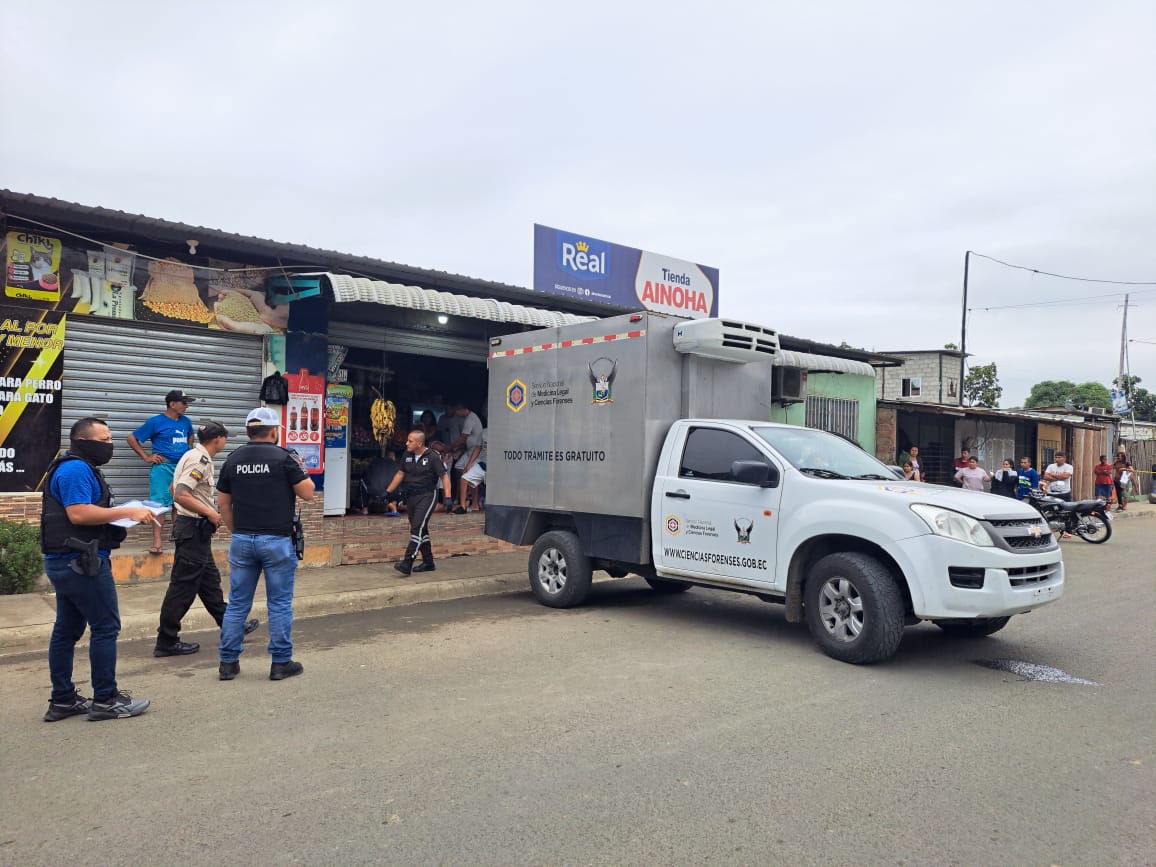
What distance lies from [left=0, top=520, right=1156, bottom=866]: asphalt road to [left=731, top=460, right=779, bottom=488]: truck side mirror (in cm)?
134

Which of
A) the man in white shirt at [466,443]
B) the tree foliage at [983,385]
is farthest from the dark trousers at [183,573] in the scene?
the tree foliage at [983,385]

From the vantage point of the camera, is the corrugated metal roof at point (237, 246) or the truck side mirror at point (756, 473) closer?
the truck side mirror at point (756, 473)

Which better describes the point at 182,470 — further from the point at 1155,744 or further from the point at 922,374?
the point at 922,374

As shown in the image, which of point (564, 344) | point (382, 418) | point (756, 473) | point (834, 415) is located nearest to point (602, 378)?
point (564, 344)

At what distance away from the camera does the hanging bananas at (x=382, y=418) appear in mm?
12812

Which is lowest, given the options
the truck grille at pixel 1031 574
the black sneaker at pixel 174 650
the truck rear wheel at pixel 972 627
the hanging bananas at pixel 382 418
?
the black sneaker at pixel 174 650

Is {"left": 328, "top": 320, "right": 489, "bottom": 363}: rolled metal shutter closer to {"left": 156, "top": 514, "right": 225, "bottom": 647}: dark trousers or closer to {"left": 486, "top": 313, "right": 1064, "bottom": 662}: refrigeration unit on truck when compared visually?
{"left": 486, "top": 313, "right": 1064, "bottom": 662}: refrigeration unit on truck

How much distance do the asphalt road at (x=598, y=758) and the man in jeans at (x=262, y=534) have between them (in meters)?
0.29

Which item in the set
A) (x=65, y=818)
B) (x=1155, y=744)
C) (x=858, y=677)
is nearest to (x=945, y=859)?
(x=1155, y=744)

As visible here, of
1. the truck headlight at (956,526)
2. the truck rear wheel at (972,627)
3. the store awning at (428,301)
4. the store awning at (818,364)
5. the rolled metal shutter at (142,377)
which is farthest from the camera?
the store awning at (818,364)

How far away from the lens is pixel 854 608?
249 inches

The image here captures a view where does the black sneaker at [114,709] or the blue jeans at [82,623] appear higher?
the blue jeans at [82,623]

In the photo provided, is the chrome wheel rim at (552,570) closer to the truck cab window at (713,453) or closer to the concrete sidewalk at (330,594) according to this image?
the concrete sidewalk at (330,594)

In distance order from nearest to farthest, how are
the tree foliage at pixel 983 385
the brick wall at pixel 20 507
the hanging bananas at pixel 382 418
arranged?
the brick wall at pixel 20 507 → the hanging bananas at pixel 382 418 → the tree foliage at pixel 983 385
